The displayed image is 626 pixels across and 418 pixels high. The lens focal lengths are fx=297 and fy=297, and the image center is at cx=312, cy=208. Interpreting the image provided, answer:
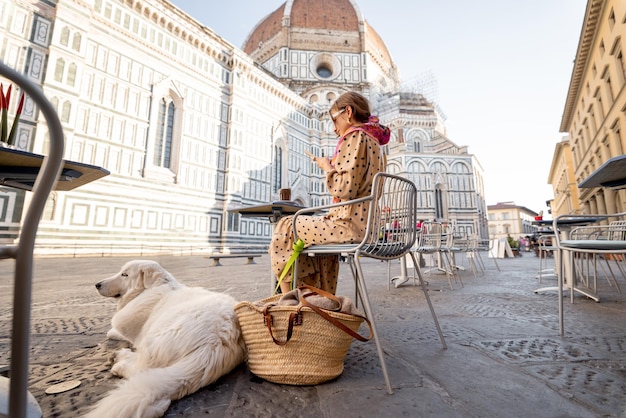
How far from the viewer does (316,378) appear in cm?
108

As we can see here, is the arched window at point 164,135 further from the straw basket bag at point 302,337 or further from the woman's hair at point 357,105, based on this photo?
the straw basket bag at point 302,337

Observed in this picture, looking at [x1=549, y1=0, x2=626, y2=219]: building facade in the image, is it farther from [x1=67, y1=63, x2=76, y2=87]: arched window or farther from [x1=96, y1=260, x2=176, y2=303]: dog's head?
[x1=67, y1=63, x2=76, y2=87]: arched window

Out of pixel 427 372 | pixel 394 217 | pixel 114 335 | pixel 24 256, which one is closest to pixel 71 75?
pixel 114 335

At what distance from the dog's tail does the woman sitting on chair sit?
0.62m

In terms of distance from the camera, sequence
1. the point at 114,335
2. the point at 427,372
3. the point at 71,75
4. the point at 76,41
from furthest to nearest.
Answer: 1. the point at 76,41
2. the point at 71,75
3. the point at 114,335
4. the point at 427,372

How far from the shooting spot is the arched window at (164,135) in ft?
42.7

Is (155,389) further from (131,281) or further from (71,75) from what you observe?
(71,75)

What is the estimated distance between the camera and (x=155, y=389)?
89 centimetres

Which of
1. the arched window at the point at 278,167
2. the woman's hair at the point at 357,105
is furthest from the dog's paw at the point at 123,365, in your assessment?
the arched window at the point at 278,167

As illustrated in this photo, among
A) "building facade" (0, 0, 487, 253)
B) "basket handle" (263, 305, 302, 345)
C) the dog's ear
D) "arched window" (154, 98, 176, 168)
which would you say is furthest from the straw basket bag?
"arched window" (154, 98, 176, 168)

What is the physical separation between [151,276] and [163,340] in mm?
531

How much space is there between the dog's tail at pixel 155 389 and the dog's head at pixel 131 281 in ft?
2.03

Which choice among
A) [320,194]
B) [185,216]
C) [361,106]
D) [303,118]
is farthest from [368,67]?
[361,106]

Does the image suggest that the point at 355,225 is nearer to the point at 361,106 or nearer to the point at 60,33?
the point at 361,106
